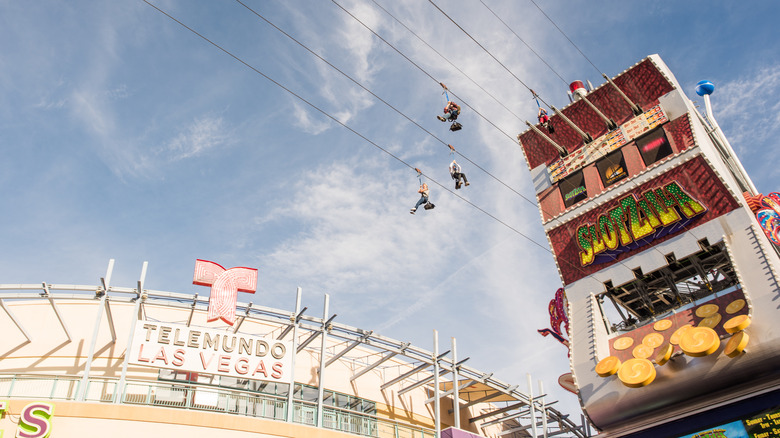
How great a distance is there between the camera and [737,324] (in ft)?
69.6

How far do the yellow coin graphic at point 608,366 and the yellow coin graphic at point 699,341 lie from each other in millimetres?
2954

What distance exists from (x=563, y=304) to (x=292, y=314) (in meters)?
14.4

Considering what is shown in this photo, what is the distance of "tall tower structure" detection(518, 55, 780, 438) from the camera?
70.9 feet

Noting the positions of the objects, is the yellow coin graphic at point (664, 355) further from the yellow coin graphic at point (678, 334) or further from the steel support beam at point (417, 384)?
the steel support beam at point (417, 384)

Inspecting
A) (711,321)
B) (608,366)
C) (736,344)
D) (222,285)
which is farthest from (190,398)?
(711,321)

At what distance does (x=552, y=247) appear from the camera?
30906 mm

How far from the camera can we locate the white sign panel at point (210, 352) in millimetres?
23109

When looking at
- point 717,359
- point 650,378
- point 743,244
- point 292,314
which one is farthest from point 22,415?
point 743,244

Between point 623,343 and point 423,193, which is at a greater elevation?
point 423,193

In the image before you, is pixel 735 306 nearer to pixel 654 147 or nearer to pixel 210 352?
pixel 654 147

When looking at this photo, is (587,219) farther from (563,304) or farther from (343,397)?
(343,397)

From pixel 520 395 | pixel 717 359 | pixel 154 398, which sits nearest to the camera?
pixel 717 359

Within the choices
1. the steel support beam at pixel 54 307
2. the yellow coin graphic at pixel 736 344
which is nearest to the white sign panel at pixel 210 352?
the steel support beam at pixel 54 307

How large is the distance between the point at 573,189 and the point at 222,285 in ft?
63.4
